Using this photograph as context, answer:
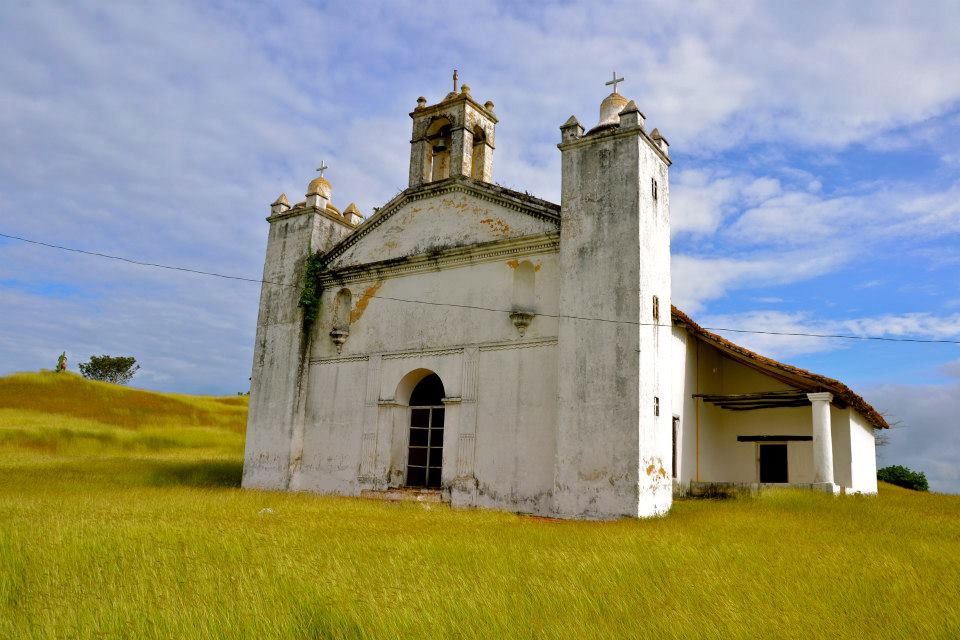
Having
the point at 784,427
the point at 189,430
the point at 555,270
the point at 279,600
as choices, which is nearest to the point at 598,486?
the point at 555,270

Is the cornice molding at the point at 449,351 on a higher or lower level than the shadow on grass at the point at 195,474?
higher

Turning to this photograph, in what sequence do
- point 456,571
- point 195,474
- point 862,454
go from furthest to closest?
point 862,454 < point 195,474 < point 456,571

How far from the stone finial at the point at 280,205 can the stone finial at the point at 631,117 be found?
9.67 meters

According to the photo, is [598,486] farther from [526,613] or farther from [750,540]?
[526,613]

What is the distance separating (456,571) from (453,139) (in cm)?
1161

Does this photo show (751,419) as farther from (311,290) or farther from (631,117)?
(311,290)

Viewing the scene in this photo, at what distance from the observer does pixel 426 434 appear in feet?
51.7

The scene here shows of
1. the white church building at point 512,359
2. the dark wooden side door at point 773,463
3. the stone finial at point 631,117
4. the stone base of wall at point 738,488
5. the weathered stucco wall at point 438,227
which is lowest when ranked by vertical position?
the stone base of wall at point 738,488

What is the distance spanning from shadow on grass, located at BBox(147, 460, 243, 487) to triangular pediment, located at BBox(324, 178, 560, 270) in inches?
247

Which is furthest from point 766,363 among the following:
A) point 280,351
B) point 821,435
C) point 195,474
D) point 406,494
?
point 195,474

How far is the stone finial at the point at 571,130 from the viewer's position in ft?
45.9

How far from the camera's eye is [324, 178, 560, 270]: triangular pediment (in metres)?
14.7

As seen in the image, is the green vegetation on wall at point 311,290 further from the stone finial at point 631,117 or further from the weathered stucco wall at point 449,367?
the stone finial at point 631,117

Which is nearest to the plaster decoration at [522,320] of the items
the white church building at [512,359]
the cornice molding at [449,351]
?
the white church building at [512,359]
